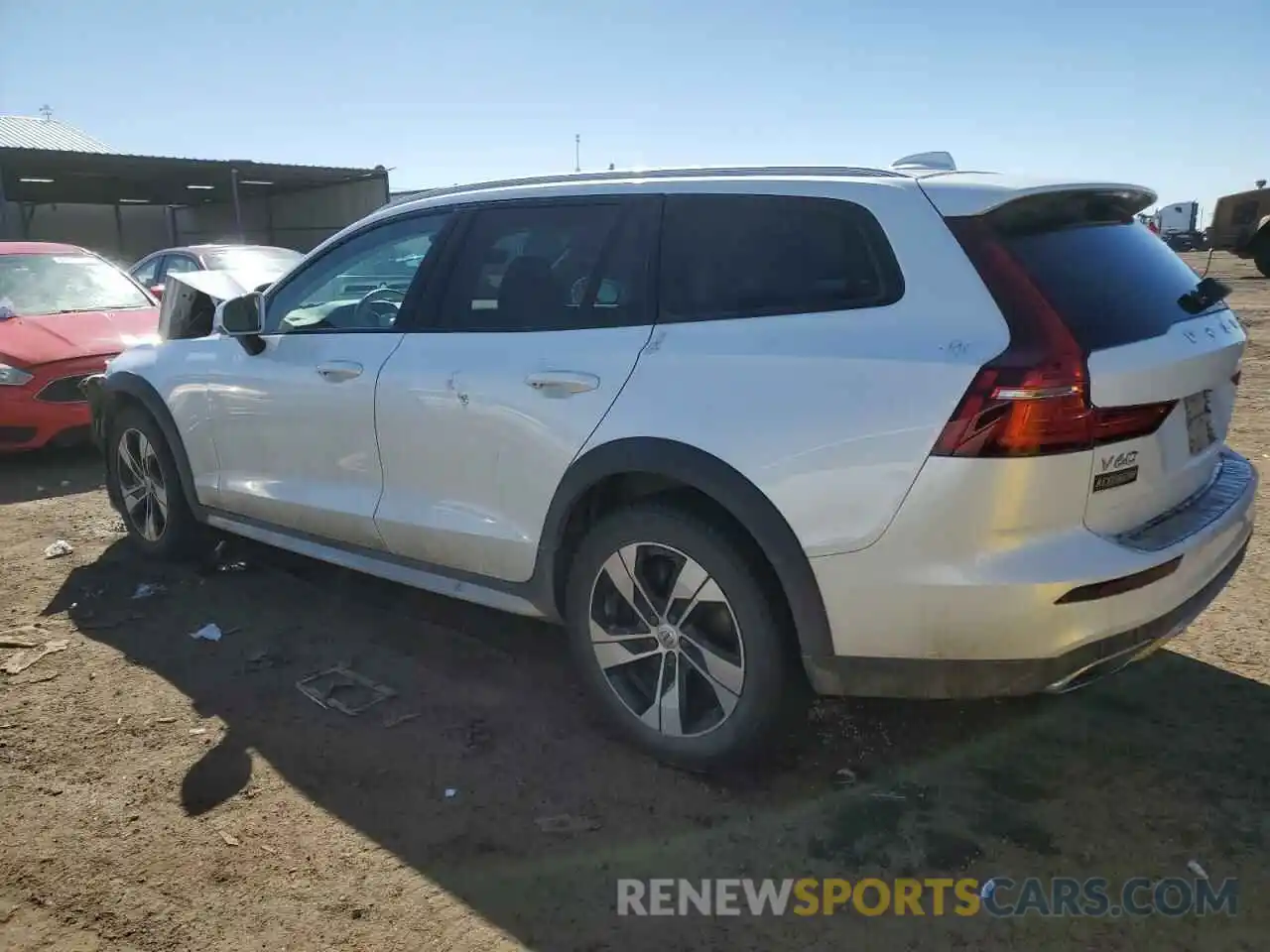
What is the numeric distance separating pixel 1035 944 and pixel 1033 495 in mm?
1050

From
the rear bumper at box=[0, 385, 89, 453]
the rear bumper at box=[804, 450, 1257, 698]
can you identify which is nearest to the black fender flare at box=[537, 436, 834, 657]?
the rear bumper at box=[804, 450, 1257, 698]

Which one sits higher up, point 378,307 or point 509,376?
point 378,307

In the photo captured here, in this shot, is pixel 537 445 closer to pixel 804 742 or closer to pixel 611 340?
pixel 611 340

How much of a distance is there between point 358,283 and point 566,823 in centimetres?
236

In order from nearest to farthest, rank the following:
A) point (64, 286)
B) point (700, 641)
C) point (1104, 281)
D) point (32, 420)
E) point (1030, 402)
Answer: point (1030, 402), point (1104, 281), point (700, 641), point (32, 420), point (64, 286)

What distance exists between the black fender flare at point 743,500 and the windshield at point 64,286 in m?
6.80

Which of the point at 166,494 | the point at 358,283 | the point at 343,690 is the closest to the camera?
the point at 343,690

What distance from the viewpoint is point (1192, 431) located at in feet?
9.25

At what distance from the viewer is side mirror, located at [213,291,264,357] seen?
4203 millimetres

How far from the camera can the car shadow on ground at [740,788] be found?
258 cm

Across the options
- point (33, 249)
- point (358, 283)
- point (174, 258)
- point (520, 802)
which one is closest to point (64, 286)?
point (33, 249)

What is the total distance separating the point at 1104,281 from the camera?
8.97 feet

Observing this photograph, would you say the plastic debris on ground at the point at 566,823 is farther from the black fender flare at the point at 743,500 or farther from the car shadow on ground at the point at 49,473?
the car shadow on ground at the point at 49,473

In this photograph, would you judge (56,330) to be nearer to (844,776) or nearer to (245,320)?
(245,320)
